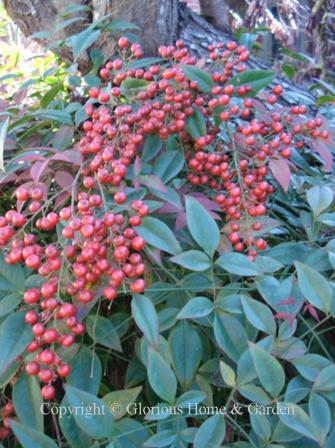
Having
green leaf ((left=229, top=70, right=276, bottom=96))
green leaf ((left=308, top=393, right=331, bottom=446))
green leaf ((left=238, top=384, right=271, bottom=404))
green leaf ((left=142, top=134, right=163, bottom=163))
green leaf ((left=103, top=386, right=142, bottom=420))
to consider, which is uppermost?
green leaf ((left=229, top=70, right=276, bottom=96))

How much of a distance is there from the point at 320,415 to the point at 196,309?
0.61 ft

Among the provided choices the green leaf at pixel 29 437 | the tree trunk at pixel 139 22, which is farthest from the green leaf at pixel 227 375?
the tree trunk at pixel 139 22

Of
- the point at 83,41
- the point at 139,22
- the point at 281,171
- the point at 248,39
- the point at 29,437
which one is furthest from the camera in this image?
the point at 248,39

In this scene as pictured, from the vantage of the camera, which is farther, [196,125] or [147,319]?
[196,125]

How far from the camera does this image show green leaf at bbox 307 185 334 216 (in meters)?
0.76

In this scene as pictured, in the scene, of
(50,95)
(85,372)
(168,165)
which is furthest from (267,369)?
(50,95)

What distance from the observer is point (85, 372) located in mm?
660

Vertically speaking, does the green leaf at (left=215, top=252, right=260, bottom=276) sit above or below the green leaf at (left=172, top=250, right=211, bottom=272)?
below

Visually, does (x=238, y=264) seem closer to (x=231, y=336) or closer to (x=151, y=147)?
(x=231, y=336)

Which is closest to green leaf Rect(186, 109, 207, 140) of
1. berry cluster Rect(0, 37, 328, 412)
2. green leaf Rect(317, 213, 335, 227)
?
berry cluster Rect(0, 37, 328, 412)

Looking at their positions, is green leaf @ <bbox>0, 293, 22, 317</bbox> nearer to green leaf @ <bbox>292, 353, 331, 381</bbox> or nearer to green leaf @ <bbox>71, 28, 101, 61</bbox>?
green leaf @ <bbox>292, 353, 331, 381</bbox>

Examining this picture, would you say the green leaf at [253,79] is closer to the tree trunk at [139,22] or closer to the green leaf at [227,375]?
the tree trunk at [139,22]

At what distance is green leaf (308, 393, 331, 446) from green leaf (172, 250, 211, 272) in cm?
20

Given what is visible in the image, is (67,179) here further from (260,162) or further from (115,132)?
(260,162)
